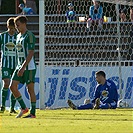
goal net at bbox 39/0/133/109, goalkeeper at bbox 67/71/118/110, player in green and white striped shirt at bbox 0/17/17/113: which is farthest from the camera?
goal net at bbox 39/0/133/109

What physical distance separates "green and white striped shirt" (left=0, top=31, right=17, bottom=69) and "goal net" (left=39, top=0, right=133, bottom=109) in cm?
370

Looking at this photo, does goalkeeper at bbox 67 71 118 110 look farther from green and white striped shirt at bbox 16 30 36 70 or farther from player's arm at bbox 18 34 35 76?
player's arm at bbox 18 34 35 76

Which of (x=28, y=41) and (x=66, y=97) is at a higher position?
(x=28, y=41)

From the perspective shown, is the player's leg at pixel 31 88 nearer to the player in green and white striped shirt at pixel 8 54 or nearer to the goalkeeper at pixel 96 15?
the player in green and white striped shirt at pixel 8 54

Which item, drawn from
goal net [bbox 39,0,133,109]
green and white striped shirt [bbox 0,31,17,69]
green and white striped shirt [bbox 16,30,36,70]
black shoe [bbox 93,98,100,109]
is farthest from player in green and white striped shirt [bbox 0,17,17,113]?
goal net [bbox 39,0,133,109]

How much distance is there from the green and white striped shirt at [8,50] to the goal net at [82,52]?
370 centimetres

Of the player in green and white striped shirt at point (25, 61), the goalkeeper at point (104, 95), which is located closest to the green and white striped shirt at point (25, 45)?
the player in green and white striped shirt at point (25, 61)

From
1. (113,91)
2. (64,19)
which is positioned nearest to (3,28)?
(64,19)

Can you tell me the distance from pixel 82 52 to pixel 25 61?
892cm

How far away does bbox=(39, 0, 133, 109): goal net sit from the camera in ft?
61.0

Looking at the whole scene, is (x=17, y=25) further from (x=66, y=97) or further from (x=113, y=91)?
(x=66, y=97)

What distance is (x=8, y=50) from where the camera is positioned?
14.6 metres

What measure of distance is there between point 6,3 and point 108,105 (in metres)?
19.3

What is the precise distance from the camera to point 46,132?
29.0 feet
